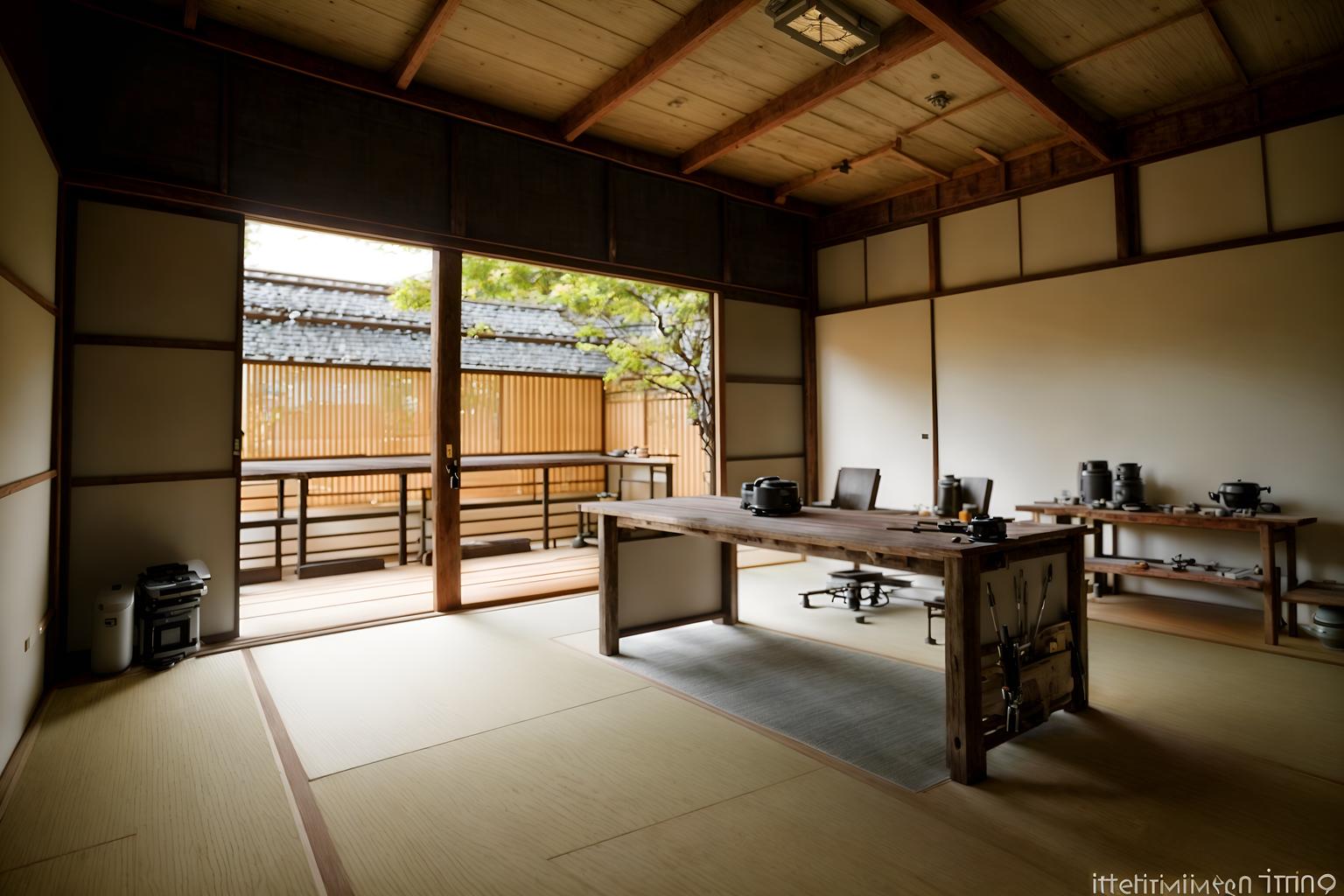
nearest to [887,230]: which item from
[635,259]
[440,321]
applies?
[635,259]

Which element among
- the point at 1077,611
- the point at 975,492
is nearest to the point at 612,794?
the point at 1077,611

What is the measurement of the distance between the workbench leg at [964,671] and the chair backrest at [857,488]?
7.68 ft

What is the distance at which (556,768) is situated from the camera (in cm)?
257

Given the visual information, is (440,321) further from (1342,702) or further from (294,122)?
(1342,702)

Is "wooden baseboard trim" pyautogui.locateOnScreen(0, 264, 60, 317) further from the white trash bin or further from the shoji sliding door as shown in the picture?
the white trash bin

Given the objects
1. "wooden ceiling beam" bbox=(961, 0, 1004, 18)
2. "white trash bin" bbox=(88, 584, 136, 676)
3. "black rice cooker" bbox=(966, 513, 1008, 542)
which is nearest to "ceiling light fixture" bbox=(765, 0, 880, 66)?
"wooden ceiling beam" bbox=(961, 0, 1004, 18)

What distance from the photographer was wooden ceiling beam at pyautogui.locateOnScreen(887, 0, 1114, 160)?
142 inches

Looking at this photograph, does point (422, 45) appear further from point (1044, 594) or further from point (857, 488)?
point (1044, 594)

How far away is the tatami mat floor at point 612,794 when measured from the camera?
1.94 meters

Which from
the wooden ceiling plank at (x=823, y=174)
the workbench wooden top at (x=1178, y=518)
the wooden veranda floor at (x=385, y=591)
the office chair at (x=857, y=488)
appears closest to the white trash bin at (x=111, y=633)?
the wooden veranda floor at (x=385, y=591)

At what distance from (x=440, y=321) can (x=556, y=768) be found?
3.34m

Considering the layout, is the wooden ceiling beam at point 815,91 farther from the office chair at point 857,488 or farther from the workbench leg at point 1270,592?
the workbench leg at point 1270,592

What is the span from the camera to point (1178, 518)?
450cm

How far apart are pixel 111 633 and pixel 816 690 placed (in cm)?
353
